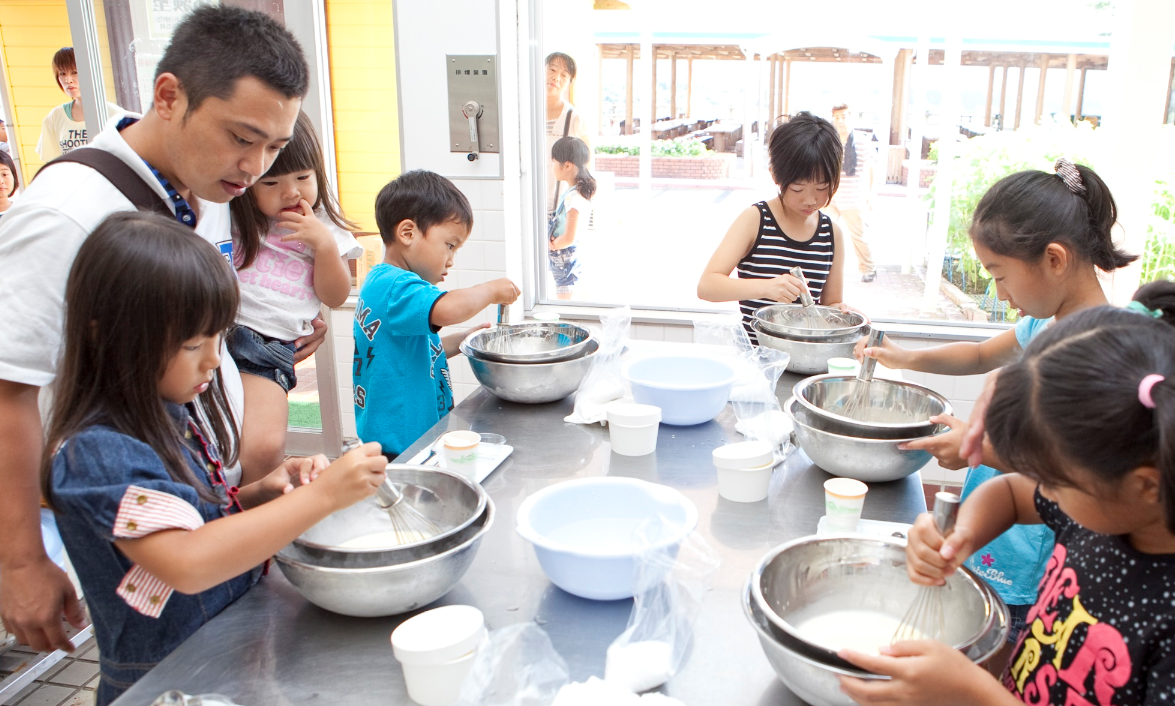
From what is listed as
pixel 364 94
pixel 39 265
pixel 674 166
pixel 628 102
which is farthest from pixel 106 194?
pixel 674 166

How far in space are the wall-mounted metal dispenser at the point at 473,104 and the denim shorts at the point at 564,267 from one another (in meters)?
0.66

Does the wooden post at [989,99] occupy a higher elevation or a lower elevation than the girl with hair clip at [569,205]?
higher

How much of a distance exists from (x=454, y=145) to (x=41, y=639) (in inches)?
111

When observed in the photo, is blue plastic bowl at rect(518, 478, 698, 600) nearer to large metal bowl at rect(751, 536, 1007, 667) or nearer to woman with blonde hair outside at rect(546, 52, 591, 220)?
large metal bowl at rect(751, 536, 1007, 667)

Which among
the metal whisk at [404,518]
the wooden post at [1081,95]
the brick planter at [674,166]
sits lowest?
the metal whisk at [404,518]

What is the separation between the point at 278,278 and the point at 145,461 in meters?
1.08

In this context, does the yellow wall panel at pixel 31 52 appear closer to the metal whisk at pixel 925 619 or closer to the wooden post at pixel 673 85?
the wooden post at pixel 673 85

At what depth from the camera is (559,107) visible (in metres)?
3.85

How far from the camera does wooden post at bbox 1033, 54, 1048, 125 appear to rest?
3.54m

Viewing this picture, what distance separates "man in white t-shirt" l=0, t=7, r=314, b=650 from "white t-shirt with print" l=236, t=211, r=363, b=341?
1.47 feet

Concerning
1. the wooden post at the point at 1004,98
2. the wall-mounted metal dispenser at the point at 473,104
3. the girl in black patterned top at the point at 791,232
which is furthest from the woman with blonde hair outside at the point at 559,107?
the wooden post at the point at 1004,98

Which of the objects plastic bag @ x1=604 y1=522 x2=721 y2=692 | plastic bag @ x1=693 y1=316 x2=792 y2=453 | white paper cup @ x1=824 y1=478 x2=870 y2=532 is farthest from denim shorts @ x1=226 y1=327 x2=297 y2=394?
white paper cup @ x1=824 y1=478 x2=870 y2=532

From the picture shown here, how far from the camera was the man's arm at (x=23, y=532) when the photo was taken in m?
1.12

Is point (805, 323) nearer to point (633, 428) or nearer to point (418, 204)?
point (633, 428)
